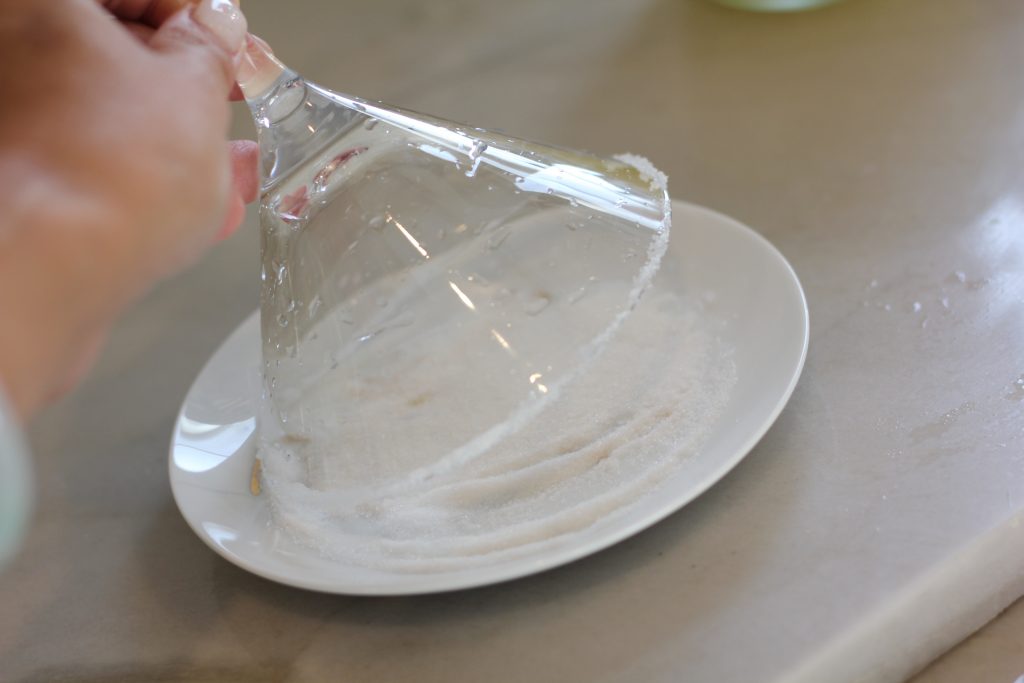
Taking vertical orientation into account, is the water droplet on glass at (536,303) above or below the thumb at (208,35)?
below

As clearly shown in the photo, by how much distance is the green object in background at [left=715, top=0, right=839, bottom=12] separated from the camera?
85 centimetres

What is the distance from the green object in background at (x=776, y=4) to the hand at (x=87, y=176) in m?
0.60

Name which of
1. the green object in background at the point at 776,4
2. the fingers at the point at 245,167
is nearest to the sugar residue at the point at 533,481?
the fingers at the point at 245,167

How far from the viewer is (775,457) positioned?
0.46m

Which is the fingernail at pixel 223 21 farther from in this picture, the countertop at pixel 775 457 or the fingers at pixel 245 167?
the countertop at pixel 775 457

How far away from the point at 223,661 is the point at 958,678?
0.29 meters

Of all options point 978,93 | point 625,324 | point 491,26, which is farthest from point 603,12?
point 625,324

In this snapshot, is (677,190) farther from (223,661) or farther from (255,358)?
(223,661)

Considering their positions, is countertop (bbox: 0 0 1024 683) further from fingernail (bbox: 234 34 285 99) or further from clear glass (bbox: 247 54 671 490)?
fingernail (bbox: 234 34 285 99)

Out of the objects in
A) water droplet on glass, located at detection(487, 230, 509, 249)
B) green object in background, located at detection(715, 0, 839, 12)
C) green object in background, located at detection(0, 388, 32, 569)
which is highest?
green object in background, located at detection(0, 388, 32, 569)

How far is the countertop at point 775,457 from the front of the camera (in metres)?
0.40

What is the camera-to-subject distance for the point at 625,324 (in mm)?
530

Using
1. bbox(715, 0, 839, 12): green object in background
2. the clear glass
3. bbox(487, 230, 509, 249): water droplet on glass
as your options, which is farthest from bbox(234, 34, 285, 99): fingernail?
bbox(715, 0, 839, 12): green object in background

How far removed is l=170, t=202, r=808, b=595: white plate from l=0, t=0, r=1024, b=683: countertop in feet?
0.09
